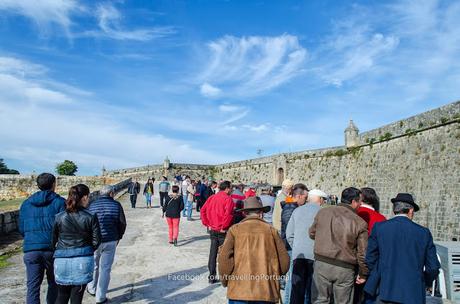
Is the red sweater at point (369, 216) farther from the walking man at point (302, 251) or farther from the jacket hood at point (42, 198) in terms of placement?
the jacket hood at point (42, 198)

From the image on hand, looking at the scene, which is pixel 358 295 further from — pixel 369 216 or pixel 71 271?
pixel 71 271

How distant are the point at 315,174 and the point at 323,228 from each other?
893 inches

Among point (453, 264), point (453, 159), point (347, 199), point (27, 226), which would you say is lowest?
point (453, 264)

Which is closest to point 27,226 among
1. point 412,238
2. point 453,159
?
point 412,238

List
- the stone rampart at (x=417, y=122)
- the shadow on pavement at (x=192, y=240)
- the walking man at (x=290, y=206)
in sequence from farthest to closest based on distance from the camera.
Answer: the stone rampart at (x=417, y=122)
the shadow on pavement at (x=192, y=240)
the walking man at (x=290, y=206)

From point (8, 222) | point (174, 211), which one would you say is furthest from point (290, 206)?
point (8, 222)

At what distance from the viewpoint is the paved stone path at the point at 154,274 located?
5.25m

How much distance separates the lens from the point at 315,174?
26031mm

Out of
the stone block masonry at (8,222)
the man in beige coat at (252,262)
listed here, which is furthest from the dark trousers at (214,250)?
the stone block masonry at (8,222)

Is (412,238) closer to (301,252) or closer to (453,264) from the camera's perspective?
(301,252)

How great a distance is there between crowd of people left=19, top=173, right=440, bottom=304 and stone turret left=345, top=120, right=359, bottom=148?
60.1ft

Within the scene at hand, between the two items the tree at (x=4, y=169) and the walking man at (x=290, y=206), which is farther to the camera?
the tree at (x=4, y=169)

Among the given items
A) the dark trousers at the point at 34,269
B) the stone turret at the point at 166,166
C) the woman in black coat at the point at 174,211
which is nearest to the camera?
the dark trousers at the point at 34,269

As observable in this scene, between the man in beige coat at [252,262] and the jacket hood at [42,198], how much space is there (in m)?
2.28
